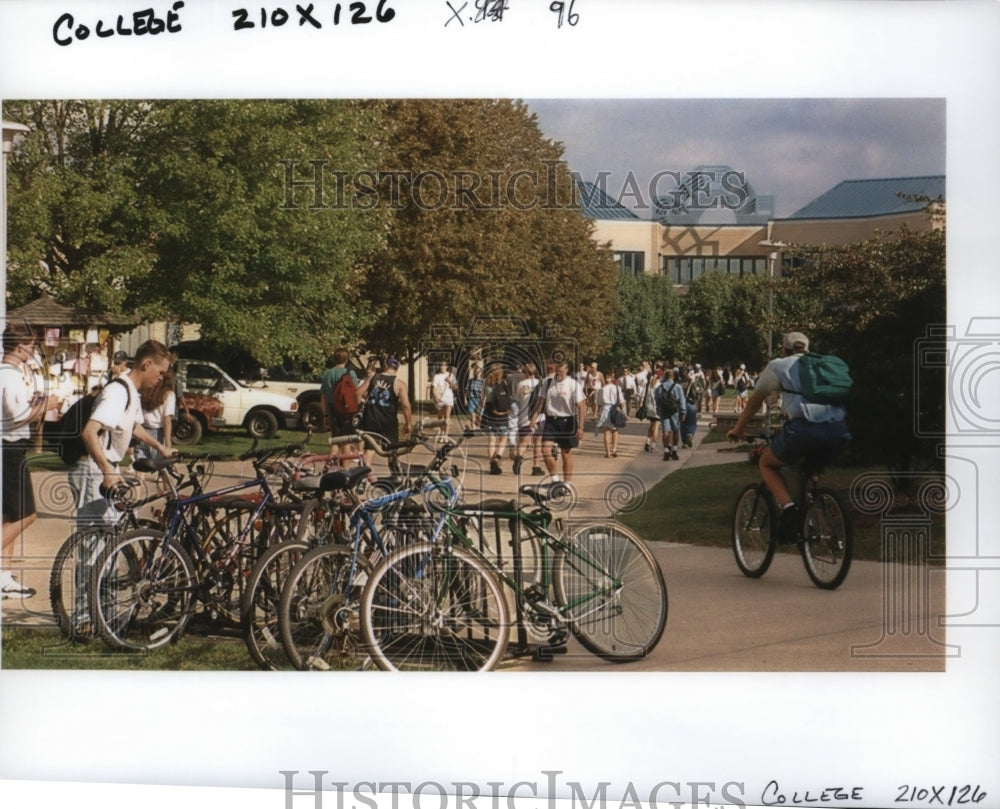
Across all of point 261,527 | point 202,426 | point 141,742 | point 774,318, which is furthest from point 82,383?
point 774,318

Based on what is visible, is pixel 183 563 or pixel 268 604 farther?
pixel 183 563

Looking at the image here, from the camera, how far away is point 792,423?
940 cm

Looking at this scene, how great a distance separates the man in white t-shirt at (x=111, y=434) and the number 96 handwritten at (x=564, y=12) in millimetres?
2818

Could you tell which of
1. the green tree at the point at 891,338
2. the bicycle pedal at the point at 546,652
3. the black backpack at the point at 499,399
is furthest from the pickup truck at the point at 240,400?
the green tree at the point at 891,338

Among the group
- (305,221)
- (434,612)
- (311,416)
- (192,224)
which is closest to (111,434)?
(311,416)

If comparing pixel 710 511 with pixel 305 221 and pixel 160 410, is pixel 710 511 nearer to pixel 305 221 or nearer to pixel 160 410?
pixel 305 221

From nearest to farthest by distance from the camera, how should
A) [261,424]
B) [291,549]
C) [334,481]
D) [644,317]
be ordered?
[291,549] → [334,481] → [261,424] → [644,317]

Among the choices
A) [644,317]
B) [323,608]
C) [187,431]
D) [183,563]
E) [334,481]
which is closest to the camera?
[323,608]

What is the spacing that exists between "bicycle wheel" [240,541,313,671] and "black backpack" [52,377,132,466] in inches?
50.4

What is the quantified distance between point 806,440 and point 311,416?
2736 mm

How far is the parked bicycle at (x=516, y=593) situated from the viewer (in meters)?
A: 8.78

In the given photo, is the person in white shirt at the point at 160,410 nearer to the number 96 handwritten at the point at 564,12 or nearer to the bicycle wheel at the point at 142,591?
the bicycle wheel at the point at 142,591

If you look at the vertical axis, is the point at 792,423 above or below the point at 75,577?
above

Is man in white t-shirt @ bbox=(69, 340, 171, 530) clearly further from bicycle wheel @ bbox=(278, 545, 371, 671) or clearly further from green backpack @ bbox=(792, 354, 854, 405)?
green backpack @ bbox=(792, 354, 854, 405)
